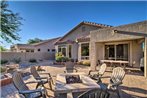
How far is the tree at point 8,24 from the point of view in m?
16.3

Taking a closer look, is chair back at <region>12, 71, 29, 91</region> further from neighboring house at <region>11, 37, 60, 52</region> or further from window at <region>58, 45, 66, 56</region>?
neighboring house at <region>11, 37, 60, 52</region>

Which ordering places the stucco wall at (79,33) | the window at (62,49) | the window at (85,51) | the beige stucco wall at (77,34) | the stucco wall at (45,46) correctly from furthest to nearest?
1. the stucco wall at (45,46)
2. the window at (62,49)
3. the beige stucco wall at (77,34)
4. the stucco wall at (79,33)
5. the window at (85,51)

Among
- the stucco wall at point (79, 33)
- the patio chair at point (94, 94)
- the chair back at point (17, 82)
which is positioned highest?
the stucco wall at point (79, 33)

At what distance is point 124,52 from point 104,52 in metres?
2.32

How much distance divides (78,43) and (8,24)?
31.2 ft

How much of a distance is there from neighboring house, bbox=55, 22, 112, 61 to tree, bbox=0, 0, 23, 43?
315 inches

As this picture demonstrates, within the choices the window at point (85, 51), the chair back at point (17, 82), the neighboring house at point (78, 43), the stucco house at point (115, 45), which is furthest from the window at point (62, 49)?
the chair back at point (17, 82)

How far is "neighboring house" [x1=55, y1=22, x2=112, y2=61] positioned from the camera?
19.4 meters

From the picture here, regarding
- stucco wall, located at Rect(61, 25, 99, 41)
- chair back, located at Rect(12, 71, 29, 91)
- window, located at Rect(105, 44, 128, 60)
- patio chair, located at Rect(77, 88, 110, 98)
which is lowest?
chair back, located at Rect(12, 71, 29, 91)

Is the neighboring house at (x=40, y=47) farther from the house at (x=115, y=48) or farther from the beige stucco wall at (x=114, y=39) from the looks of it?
the beige stucco wall at (x=114, y=39)

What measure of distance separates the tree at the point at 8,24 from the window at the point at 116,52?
11350 mm

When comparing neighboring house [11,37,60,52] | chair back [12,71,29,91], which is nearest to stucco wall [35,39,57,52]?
neighboring house [11,37,60,52]

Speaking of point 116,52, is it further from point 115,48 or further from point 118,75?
point 118,75

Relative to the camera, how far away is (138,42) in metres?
13.3
